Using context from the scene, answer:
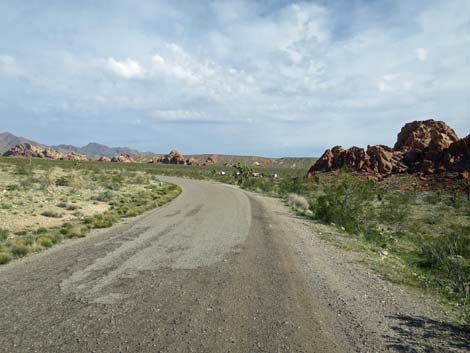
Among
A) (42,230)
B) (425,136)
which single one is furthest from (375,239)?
(425,136)

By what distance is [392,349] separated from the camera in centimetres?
489

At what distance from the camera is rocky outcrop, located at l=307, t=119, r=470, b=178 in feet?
152

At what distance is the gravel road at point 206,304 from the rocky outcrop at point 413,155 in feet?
144

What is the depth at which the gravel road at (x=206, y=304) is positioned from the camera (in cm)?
492

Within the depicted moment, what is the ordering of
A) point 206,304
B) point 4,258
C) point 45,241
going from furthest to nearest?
point 45,241 < point 4,258 < point 206,304

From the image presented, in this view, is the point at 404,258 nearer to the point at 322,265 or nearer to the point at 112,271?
the point at 322,265

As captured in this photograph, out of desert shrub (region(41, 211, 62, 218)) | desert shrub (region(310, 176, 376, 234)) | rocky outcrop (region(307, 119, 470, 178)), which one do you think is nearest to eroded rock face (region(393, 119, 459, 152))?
rocky outcrop (region(307, 119, 470, 178))

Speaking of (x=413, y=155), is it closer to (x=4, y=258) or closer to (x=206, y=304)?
(x=206, y=304)

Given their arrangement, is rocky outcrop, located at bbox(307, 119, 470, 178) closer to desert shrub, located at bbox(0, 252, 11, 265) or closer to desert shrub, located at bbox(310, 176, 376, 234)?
desert shrub, located at bbox(310, 176, 376, 234)

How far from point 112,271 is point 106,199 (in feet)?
52.5

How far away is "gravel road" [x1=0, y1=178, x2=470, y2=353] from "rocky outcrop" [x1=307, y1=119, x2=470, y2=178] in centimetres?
4402

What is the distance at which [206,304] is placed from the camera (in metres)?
6.23

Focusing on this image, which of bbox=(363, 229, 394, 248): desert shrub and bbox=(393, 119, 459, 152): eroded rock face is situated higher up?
bbox=(393, 119, 459, 152): eroded rock face

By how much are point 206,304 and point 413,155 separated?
58.1 m
